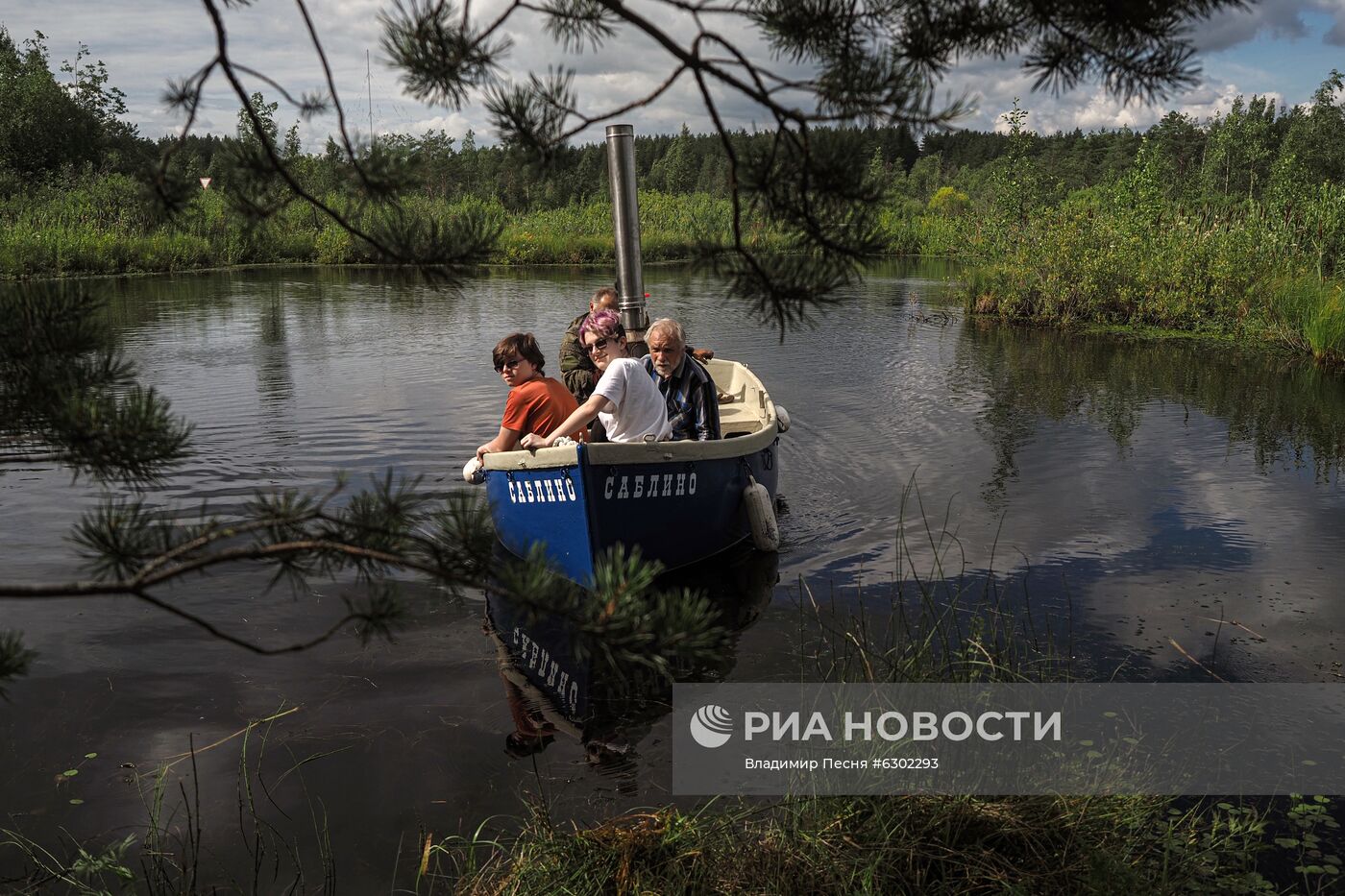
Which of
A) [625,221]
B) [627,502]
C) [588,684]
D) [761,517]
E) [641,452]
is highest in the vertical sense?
[625,221]

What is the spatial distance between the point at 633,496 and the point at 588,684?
1153mm

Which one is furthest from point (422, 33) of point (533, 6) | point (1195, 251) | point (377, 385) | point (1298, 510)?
point (1195, 251)

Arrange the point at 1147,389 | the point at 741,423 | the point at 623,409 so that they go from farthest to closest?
the point at 1147,389
the point at 741,423
the point at 623,409

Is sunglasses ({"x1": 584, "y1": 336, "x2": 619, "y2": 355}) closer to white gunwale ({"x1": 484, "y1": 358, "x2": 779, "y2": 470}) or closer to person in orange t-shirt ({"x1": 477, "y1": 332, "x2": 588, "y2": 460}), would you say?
person in orange t-shirt ({"x1": 477, "y1": 332, "x2": 588, "y2": 460})

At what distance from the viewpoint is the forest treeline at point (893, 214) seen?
2533 millimetres

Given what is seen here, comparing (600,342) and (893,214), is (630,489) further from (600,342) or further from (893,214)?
(893,214)

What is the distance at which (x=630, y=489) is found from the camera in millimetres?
6039

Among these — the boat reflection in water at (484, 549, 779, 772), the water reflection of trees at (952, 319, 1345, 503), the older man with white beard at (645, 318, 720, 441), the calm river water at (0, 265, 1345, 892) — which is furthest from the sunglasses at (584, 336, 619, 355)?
the water reflection of trees at (952, 319, 1345, 503)

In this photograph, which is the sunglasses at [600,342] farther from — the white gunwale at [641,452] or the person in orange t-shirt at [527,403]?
the white gunwale at [641,452]

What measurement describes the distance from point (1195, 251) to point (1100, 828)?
15416 millimetres

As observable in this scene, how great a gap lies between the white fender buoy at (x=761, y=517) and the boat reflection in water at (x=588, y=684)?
0.30 meters

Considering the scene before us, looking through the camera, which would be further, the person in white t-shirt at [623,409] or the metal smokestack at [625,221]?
the metal smokestack at [625,221]

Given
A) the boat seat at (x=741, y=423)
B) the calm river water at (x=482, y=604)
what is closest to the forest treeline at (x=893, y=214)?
the calm river water at (x=482, y=604)

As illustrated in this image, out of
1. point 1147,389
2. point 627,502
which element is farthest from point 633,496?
point 1147,389
